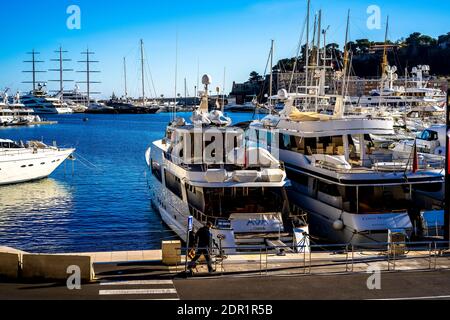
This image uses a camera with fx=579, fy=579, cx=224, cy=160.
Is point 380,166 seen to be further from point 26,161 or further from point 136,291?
point 26,161

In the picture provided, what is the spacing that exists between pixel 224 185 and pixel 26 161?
29.2 m

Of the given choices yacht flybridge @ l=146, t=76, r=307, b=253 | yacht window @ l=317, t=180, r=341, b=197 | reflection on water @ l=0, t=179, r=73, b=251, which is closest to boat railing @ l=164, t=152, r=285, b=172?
yacht flybridge @ l=146, t=76, r=307, b=253

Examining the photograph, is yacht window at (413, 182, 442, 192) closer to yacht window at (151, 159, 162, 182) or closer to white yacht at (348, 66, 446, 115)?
yacht window at (151, 159, 162, 182)

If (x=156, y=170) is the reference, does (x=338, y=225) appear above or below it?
below

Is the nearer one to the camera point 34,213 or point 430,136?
point 34,213

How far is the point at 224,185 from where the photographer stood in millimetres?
23969

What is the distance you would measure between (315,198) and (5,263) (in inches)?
663

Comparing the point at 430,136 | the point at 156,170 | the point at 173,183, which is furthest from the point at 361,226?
the point at 430,136

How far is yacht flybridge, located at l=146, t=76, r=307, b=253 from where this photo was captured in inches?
913

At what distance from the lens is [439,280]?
54.2 ft

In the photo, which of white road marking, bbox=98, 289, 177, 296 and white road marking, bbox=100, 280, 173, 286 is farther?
white road marking, bbox=100, 280, 173, 286

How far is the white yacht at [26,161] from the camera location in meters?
46.5
